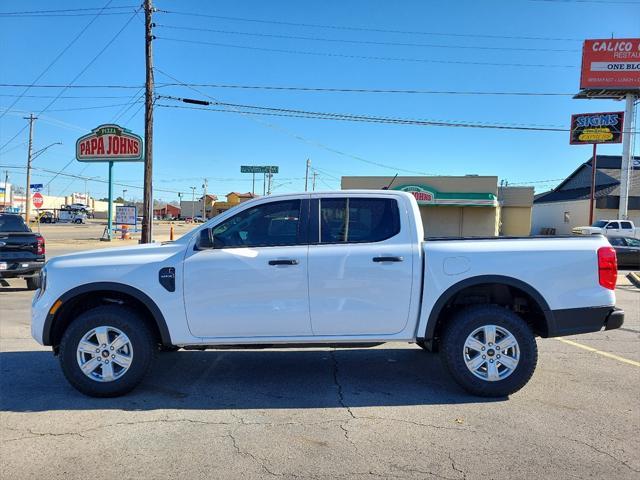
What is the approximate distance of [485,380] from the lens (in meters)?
4.53

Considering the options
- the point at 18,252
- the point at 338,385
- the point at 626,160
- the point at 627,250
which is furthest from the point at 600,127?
the point at 338,385

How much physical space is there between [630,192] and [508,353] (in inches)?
1729

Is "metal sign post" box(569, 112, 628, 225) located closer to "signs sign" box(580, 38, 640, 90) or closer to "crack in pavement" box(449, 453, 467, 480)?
"signs sign" box(580, 38, 640, 90)

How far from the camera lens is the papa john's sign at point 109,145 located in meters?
30.7

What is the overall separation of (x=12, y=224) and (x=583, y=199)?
149 ft

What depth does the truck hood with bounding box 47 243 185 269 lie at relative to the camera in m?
4.50

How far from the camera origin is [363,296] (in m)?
4.46

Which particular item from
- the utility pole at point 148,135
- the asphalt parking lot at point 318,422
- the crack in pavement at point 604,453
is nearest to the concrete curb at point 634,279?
the asphalt parking lot at point 318,422

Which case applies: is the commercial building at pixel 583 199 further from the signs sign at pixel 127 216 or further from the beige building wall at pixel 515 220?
the signs sign at pixel 127 216

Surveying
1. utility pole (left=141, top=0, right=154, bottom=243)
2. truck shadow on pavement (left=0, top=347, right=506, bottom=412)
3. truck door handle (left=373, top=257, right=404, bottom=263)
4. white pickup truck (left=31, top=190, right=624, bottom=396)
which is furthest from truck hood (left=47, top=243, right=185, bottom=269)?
utility pole (left=141, top=0, right=154, bottom=243)

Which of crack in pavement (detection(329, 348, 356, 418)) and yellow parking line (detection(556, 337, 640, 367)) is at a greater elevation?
yellow parking line (detection(556, 337, 640, 367))

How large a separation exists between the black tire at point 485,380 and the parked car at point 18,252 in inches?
411

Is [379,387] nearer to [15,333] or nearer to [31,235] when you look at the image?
[15,333]

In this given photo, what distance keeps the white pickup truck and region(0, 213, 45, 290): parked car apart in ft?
26.4
